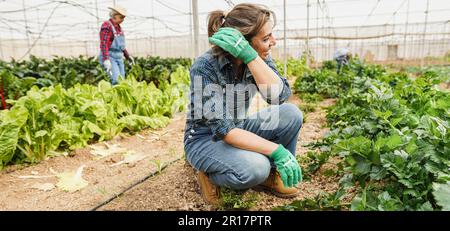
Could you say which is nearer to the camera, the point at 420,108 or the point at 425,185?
the point at 425,185

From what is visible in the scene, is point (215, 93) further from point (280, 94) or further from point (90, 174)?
point (90, 174)

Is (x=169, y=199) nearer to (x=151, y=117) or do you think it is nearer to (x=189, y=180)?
(x=189, y=180)

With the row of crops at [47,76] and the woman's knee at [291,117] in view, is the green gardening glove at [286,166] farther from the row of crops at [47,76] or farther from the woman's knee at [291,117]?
the row of crops at [47,76]

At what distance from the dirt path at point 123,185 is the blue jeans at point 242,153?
0.25 metres

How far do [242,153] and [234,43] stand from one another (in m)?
0.51

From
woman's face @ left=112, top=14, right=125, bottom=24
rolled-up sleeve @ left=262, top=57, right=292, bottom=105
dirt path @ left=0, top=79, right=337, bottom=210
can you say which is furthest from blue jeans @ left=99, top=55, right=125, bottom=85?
rolled-up sleeve @ left=262, top=57, right=292, bottom=105

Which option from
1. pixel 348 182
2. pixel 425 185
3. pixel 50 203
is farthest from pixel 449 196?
pixel 50 203

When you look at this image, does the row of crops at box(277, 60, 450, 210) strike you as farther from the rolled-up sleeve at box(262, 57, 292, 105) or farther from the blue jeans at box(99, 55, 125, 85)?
the blue jeans at box(99, 55, 125, 85)

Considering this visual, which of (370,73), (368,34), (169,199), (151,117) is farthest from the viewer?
(368,34)

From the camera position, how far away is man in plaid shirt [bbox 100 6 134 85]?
16.1 ft

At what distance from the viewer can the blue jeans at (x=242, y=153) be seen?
1563 mm

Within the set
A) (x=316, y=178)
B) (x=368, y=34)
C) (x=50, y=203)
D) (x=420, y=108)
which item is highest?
(x=368, y=34)

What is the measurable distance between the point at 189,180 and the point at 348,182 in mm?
995
